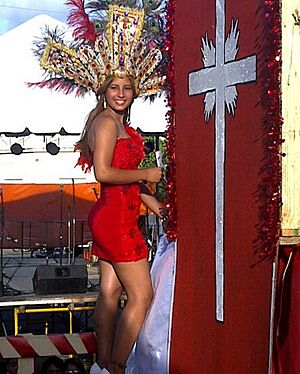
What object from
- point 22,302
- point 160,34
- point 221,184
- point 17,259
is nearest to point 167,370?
point 221,184

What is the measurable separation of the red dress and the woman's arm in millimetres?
69

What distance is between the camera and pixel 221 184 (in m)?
2.72

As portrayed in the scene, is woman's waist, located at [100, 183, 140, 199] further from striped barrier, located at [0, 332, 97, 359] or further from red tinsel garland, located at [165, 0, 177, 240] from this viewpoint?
striped barrier, located at [0, 332, 97, 359]

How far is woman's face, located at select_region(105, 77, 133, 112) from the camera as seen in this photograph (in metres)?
3.28

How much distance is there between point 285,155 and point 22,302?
3.43 meters

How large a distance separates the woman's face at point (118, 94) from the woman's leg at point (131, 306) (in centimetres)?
74

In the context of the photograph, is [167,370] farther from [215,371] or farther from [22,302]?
[22,302]

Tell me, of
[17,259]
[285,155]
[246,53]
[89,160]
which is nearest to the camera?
[285,155]

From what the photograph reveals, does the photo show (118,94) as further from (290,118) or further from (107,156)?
(290,118)

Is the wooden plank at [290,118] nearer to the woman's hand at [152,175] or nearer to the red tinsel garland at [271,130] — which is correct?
the red tinsel garland at [271,130]

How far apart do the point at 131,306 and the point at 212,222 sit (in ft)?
2.15

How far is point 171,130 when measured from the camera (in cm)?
341

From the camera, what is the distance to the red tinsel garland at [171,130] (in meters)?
3.31

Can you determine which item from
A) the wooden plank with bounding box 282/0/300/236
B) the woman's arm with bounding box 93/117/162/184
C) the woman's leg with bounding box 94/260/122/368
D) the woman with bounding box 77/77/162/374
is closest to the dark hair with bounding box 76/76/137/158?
the woman with bounding box 77/77/162/374
